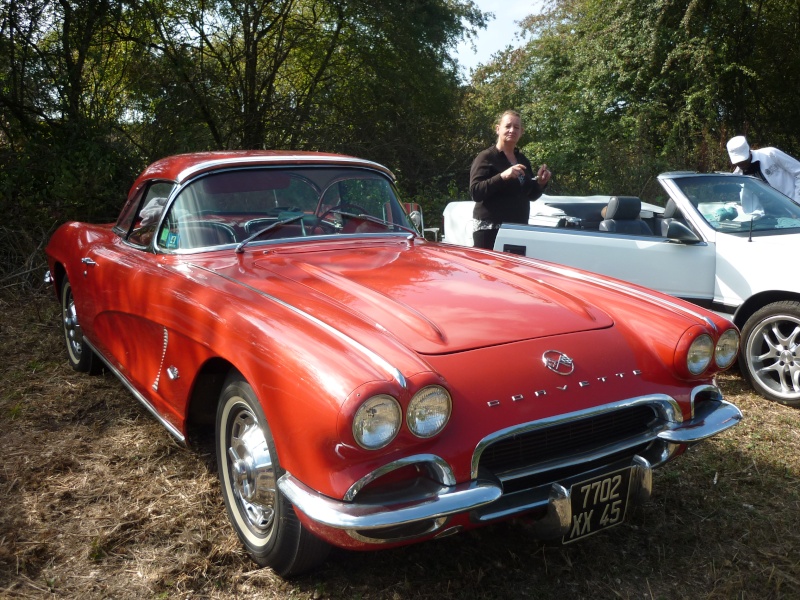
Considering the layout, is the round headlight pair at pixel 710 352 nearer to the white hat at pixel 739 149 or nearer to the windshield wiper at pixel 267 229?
the windshield wiper at pixel 267 229

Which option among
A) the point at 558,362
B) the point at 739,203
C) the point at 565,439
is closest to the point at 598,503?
the point at 565,439

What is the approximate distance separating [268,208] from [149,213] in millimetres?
718

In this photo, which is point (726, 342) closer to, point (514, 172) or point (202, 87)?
point (514, 172)

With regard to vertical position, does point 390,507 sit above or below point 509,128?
below

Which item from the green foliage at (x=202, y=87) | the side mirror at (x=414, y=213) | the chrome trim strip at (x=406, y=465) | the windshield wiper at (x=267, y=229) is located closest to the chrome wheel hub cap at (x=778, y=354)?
the side mirror at (x=414, y=213)

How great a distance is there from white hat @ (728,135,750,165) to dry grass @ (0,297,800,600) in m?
3.11

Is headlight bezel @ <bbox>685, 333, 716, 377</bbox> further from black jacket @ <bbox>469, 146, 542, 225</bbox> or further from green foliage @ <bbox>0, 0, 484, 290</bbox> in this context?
green foliage @ <bbox>0, 0, 484, 290</bbox>

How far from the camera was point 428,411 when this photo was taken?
203 centimetres

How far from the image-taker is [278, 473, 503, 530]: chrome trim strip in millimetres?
1906

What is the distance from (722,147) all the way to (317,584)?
484 inches

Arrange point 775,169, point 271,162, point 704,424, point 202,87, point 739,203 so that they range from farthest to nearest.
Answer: point 202,87
point 775,169
point 739,203
point 271,162
point 704,424

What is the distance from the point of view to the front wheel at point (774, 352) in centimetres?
404

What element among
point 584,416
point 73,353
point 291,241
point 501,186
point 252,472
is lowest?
point 73,353

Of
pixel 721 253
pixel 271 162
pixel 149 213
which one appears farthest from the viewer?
pixel 721 253
